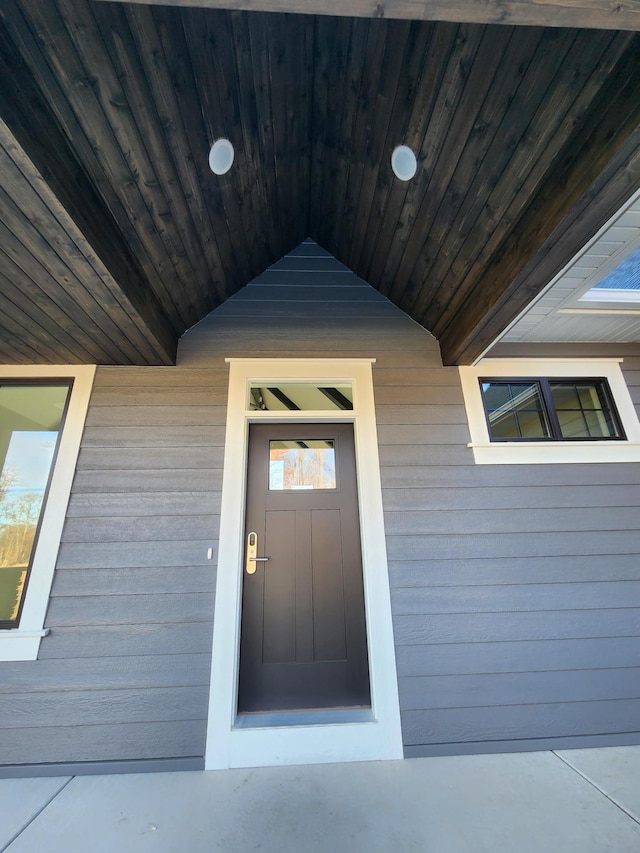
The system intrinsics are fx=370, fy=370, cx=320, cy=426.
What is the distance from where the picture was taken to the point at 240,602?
7.94 feet

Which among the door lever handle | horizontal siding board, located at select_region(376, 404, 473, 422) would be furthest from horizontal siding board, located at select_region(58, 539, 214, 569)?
horizontal siding board, located at select_region(376, 404, 473, 422)

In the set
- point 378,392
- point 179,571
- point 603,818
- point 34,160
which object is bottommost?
point 603,818

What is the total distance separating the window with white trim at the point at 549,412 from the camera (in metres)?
2.71

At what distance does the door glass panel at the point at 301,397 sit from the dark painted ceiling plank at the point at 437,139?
3.46 feet

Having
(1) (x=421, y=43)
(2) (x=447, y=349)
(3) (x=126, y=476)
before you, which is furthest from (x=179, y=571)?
(1) (x=421, y=43)

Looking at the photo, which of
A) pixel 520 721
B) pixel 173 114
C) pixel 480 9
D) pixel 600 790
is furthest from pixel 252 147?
pixel 600 790

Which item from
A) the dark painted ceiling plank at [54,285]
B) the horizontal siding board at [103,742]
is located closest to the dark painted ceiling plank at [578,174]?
the dark painted ceiling plank at [54,285]

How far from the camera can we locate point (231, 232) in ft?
8.47

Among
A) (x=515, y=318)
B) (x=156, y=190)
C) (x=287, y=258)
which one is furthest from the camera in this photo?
(x=287, y=258)

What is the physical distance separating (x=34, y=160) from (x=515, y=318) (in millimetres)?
2446

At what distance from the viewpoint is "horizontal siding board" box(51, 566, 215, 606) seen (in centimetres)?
231

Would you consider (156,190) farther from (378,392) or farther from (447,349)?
(447,349)

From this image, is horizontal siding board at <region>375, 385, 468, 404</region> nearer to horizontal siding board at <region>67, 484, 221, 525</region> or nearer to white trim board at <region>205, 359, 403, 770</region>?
white trim board at <region>205, 359, 403, 770</region>

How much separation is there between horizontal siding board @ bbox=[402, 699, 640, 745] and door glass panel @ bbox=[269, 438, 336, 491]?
1544 millimetres
